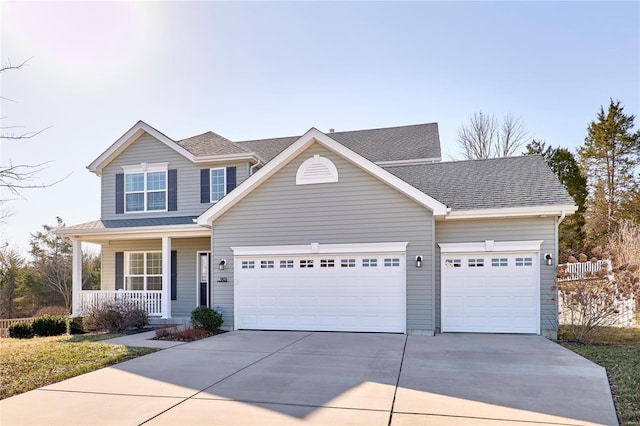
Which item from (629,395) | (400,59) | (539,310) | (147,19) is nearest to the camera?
(629,395)

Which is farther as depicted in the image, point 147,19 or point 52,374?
point 147,19

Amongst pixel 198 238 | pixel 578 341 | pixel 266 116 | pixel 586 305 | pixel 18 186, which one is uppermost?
pixel 266 116

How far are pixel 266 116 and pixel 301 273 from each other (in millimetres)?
8146

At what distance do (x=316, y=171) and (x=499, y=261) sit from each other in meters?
5.38

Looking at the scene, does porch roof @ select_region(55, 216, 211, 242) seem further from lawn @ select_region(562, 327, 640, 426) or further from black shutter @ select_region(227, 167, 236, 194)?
lawn @ select_region(562, 327, 640, 426)

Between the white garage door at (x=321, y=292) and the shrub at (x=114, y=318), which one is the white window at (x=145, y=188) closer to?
the shrub at (x=114, y=318)

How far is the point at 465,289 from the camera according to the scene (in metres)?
11.6

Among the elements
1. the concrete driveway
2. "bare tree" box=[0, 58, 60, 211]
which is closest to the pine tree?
the concrete driveway

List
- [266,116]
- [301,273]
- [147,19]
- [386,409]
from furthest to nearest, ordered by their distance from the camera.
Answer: [266,116]
[301,273]
[147,19]
[386,409]

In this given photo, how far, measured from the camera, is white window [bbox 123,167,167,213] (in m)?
15.7

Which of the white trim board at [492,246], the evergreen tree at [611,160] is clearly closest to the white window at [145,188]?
the white trim board at [492,246]

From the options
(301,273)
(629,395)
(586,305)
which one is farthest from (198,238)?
(629,395)

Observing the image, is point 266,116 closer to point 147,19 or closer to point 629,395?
point 147,19

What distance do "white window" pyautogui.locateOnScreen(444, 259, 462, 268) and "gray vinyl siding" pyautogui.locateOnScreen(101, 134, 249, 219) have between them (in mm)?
7237
